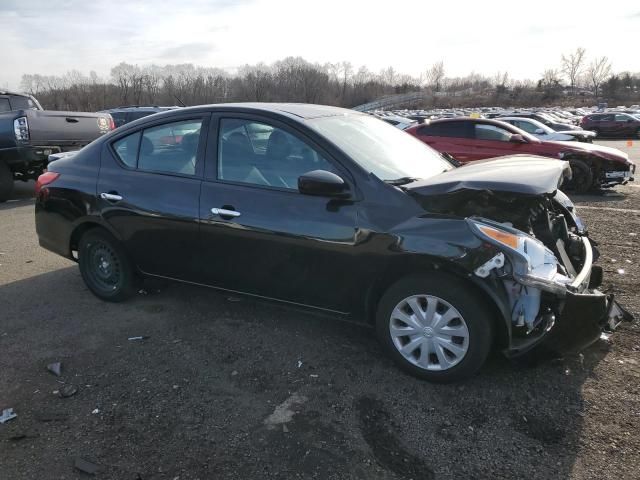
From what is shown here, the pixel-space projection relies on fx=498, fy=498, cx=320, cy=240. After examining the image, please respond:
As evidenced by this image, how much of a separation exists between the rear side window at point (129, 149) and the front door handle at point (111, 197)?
279mm

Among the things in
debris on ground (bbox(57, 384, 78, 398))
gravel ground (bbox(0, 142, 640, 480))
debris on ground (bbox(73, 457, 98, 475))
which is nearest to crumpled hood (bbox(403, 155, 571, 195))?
gravel ground (bbox(0, 142, 640, 480))

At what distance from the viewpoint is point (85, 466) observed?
2.53 metres

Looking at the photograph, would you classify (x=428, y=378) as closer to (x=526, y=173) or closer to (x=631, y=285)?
(x=526, y=173)

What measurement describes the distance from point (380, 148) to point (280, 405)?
202 cm

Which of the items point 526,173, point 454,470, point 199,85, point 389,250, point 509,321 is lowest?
point 454,470

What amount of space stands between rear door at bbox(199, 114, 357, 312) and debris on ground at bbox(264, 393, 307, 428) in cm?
68

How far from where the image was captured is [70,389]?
323cm

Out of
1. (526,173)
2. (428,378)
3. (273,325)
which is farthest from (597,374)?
(273,325)

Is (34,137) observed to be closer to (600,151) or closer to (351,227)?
(351,227)

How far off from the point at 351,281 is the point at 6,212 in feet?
26.5

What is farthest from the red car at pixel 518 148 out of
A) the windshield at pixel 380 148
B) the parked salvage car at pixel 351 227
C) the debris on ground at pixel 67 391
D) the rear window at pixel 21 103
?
the debris on ground at pixel 67 391

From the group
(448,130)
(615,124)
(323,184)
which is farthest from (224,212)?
(615,124)

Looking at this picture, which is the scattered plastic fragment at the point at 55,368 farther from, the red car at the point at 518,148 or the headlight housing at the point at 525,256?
the red car at the point at 518,148

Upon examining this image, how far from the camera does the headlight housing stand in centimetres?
287
